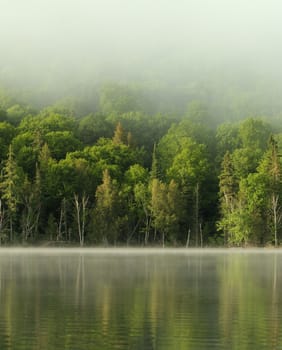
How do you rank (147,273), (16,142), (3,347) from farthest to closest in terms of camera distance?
(16,142) < (147,273) < (3,347)

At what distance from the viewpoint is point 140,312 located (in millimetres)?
29906

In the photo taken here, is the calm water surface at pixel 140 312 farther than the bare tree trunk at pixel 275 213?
No

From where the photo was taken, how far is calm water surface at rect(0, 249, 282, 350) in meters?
23.6

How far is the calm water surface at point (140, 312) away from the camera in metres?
23.6

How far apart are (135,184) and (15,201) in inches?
872

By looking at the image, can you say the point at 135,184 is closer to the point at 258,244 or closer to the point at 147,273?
the point at 258,244

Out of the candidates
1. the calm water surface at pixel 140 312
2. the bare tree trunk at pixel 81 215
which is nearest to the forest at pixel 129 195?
the bare tree trunk at pixel 81 215

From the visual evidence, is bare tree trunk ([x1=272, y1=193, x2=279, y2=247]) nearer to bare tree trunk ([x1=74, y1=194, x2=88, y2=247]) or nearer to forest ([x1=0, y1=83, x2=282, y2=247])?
forest ([x1=0, y1=83, x2=282, y2=247])

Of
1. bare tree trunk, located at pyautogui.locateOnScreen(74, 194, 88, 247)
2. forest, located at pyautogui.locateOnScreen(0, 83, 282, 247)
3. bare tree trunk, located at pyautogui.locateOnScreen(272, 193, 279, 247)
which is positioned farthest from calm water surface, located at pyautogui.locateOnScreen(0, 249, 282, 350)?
forest, located at pyautogui.locateOnScreen(0, 83, 282, 247)

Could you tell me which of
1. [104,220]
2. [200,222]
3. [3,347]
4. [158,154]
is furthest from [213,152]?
[3,347]

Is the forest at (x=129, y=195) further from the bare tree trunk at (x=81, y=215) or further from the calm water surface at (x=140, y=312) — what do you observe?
the calm water surface at (x=140, y=312)

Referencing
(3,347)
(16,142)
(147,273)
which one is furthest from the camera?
(16,142)

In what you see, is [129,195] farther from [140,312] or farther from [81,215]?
[140,312]

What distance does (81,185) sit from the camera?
13062 cm
